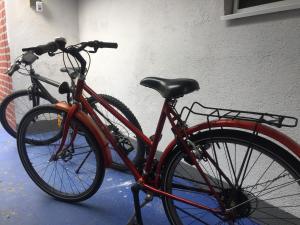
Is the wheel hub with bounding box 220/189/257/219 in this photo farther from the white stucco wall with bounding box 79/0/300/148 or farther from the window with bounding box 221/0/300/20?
the window with bounding box 221/0/300/20

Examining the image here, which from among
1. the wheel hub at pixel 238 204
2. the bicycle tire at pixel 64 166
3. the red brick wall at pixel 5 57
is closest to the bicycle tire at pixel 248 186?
the wheel hub at pixel 238 204

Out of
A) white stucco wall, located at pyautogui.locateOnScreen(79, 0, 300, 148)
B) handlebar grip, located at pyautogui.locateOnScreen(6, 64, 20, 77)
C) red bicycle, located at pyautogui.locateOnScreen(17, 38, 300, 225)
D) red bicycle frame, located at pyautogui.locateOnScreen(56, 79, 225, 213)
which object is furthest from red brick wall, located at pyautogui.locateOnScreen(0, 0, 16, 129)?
red bicycle frame, located at pyautogui.locateOnScreen(56, 79, 225, 213)

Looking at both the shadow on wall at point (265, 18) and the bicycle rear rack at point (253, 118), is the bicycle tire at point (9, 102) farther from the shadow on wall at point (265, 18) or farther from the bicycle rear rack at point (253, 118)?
the shadow on wall at point (265, 18)

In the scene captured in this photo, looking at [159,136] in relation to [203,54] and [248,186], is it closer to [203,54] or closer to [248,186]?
[248,186]

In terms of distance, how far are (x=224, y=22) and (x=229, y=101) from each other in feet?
1.59

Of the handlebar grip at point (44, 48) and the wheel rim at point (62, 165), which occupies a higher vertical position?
the handlebar grip at point (44, 48)

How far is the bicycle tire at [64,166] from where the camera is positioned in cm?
164

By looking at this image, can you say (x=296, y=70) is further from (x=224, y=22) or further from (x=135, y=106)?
(x=135, y=106)

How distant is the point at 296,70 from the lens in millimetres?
1341

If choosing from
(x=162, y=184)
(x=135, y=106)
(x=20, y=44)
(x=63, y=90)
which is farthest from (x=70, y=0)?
(x=162, y=184)

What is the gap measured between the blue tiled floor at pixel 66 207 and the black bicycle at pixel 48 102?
0.26 metres

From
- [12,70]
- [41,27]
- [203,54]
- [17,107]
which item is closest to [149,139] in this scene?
[203,54]

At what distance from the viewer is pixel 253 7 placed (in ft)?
4.85

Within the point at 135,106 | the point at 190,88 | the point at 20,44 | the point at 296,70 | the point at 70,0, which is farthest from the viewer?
the point at 70,0
